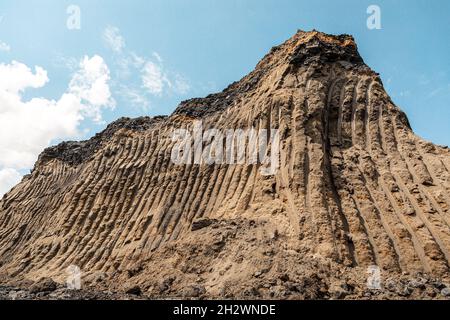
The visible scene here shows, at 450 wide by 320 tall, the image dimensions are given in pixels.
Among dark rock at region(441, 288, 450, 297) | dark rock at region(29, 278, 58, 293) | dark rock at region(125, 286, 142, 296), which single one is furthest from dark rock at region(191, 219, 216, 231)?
dark rock at region(441, 288, 450, 297)

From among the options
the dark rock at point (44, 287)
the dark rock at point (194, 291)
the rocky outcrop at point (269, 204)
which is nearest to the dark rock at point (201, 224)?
the rocky outcrop at point (269, 204)

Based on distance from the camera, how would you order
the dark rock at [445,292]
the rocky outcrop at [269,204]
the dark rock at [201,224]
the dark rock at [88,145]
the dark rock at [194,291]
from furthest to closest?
the dark rock at [88,145], the dark rock at [201,224], the rocky outcrop at [269,204], the dark rock at [194,291], the dark rock at [445,292]

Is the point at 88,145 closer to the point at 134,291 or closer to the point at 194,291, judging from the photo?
the point at 134,291

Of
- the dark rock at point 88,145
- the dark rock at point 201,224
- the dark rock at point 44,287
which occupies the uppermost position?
the dark rock at point 88,145

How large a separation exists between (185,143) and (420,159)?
10.4 meters

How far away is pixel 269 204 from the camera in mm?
12914

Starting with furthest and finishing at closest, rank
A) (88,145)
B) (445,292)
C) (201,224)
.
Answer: (88,145)
(201,224)
(445,292)

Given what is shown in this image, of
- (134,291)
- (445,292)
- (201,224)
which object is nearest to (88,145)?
(201,224)

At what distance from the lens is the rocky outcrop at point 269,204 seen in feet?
Answer: 33.3

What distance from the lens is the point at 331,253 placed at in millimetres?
10094

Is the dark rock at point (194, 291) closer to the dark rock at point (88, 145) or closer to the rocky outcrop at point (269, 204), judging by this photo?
the rocky outcrop at point (269, 204)

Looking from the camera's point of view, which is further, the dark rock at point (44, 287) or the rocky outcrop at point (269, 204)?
the dark rock at point (44, 287)

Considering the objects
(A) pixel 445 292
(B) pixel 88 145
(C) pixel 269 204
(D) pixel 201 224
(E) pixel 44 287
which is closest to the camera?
(A) pixel 445 292
